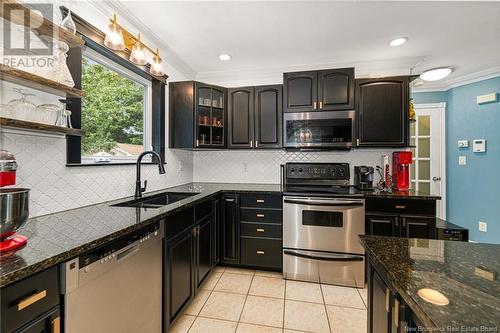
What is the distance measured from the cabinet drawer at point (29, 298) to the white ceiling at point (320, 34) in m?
2.10

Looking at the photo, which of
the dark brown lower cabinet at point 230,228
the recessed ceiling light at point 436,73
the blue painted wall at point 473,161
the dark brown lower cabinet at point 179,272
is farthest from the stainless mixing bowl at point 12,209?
the blue painted wall at point 473,161

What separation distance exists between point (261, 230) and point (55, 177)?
1999 mm

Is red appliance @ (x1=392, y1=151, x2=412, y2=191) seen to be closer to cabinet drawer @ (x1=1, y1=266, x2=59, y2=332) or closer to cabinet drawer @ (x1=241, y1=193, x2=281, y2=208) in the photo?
cabinet drawer @ (x1=241, y1=193, x2=281, y2=208)

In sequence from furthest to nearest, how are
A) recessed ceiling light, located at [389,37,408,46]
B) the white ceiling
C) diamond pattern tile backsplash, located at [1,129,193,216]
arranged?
recessed ceiling light, located at [389,37,408,46] < the white ceiling < diamond pattern tile backsplash, located at [1,129,193,216]

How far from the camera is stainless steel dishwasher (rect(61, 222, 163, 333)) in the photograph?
3.27 ft

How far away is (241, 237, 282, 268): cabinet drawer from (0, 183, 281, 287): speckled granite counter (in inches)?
48.5

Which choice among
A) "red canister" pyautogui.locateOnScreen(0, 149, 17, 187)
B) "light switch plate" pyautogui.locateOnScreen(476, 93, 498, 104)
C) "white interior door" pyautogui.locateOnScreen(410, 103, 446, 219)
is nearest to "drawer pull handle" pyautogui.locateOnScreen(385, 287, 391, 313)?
"red canister" pyautogui.locateOnScreen(0, 149, 17, 187)

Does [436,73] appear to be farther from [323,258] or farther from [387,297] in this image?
[387,297]

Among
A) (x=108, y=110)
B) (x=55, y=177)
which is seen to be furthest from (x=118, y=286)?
(x=108, y=110)

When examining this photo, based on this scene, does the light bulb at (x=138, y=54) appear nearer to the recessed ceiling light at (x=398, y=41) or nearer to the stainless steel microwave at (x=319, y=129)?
the stainless steel microwave at (x=319, y=129)

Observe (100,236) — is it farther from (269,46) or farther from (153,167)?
(269,46)

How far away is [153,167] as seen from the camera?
258 cm

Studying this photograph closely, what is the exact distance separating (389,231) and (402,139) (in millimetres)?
1102

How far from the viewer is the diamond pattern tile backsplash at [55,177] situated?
1356 millimetres
